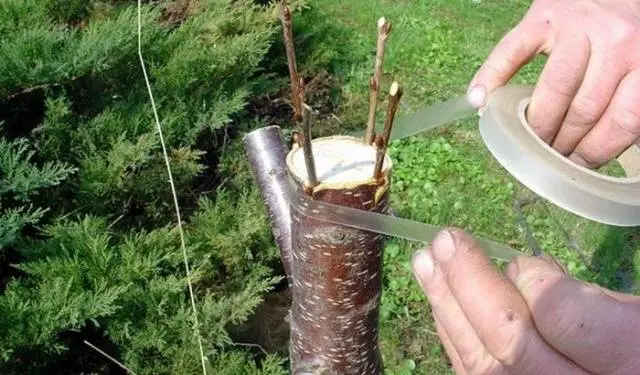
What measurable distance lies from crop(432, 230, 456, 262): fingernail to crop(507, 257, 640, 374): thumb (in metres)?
0.18

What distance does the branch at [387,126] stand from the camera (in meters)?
1.17

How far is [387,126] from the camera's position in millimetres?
1288

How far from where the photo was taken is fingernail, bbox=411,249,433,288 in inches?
53.0

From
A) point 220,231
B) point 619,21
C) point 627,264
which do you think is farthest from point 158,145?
point 627,264

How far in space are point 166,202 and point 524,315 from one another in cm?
227

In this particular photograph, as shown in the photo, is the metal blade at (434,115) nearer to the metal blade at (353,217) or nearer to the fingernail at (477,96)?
the fingernail at (477,96)

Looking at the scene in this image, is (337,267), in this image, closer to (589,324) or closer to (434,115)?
(434,115)

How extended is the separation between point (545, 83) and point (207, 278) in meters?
1.76

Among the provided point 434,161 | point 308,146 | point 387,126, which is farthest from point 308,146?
point 434,161

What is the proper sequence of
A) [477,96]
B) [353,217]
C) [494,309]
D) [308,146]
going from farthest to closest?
[477,96] < [353,217] < [308,146] < [494,309]

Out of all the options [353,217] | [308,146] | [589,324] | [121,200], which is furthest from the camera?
[121,200]

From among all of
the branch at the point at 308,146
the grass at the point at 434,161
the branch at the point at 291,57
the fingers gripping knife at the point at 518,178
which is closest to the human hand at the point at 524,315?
the fingers gripping knife at the point at 518,178

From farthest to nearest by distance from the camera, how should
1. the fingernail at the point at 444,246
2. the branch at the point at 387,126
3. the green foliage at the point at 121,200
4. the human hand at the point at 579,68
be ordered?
the green foliage at the point at 121,200
the human hand at the point at 579,68
the fingernail at the point at 444,246
the branch at the point at 387,126

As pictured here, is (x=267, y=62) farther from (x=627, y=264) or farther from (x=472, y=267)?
(x=472, y=267)
